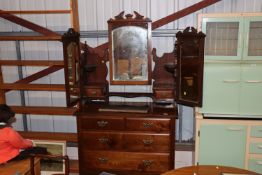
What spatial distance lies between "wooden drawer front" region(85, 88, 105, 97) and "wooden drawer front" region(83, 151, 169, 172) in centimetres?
66

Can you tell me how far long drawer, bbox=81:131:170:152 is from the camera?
10.6ft

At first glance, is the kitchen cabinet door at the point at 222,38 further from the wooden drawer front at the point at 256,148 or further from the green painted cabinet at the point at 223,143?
the wooden drawer front at the point at 256,148

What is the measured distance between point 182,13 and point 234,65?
0.88 metres

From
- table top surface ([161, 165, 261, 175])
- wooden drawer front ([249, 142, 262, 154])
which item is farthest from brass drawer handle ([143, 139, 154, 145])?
wooden drawer front ([249, 142, 262, 154])

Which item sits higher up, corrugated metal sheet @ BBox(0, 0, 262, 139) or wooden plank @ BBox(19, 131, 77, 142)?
corrugated metal sheet @ BBox(0, 0, 262, 139)

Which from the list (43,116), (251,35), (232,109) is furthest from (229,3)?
(43,116)

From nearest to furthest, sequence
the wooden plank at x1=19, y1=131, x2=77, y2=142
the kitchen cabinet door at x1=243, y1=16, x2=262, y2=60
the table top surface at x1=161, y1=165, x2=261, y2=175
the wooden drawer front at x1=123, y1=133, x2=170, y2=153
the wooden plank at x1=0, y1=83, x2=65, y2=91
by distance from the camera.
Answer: the table top surface at x1=161, y1=165, x2=261, y2=175, the kitchen cabinet door at x1=243, y1=16, x2=262, y2=60, the wooden drawer front at x1=123, y1=133, x2=170, y2=153, the wooden plank at x1=0, y1=83, x2=65, y2=91, the wooden plank at x1=19, y1=131, x2=77, y2=142

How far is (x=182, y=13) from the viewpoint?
3467mm

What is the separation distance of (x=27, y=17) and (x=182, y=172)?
2.61 metres

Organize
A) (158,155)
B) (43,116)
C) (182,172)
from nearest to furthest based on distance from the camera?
1. (182,172)
2. (158,155)
3. (43,116)

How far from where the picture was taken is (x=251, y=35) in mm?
3025

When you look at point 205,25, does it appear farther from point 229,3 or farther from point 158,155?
point 158,155

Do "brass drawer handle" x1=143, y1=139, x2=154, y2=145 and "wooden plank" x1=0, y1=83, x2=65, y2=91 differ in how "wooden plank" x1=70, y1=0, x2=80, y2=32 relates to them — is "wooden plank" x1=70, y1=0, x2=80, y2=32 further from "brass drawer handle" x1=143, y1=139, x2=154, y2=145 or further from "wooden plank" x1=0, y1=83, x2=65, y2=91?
"brass drawer handle" x1=143, y1=139, x2=154, y2=145

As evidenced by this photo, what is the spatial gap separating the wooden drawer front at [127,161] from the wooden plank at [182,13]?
147cm
